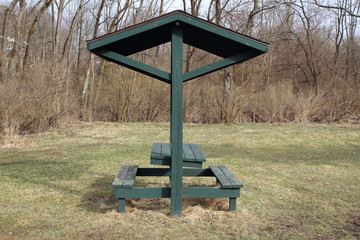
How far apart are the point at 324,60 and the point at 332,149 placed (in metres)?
17.6

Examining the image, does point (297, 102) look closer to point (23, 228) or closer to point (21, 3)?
point (21, 3)

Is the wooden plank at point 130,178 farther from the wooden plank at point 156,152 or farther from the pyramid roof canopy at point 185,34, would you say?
the pyramid roof canopy at point 185,34

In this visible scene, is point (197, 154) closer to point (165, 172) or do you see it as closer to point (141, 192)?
point (165, 172)

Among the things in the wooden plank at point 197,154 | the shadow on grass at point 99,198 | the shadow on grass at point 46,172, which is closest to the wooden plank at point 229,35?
the wooden plank at point 197,154

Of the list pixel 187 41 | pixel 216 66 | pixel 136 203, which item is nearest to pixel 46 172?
pixel 136 203

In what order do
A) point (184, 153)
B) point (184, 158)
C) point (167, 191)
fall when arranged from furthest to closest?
point (184, 153) < point (184, 158) < point (167, 191)

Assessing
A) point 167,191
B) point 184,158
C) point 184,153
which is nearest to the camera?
point 167,191

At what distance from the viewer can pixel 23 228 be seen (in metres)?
4.25

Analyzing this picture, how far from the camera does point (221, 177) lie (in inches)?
202

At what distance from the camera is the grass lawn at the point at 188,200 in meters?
4.27

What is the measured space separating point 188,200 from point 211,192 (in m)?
0.81

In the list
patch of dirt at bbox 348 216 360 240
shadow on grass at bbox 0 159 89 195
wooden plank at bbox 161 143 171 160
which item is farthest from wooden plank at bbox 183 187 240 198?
shadow on grass at bbox 0 159 89 195

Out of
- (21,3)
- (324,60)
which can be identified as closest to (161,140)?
(21,3)

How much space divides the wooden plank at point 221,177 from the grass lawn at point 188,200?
1.28ft
